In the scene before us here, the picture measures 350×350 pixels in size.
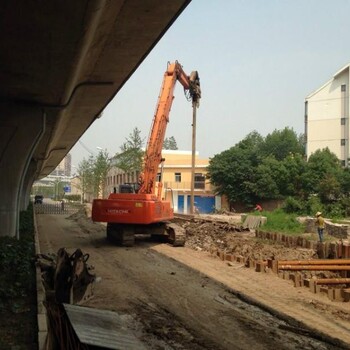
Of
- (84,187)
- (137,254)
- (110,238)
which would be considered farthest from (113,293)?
(84,187)

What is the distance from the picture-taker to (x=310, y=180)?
55.0 m

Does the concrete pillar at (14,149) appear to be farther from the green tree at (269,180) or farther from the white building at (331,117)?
the white building at (331,117)

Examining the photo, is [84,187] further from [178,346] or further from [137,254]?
[178,346]

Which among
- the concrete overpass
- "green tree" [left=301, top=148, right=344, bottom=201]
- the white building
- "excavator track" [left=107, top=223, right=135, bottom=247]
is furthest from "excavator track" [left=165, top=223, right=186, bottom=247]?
the white building

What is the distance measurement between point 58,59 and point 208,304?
5762mm

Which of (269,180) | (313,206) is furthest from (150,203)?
(269,180)

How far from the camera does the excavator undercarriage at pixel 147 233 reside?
19547mm

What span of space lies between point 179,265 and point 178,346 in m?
8.14

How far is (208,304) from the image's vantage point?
10.5m

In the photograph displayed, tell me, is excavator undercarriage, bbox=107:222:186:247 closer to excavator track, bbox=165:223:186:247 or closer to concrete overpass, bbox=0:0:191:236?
excavator track, bbox=165:223:186:247

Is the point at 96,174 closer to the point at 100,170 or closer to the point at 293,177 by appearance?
the point at 100,170

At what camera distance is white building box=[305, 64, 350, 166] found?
79625 mm

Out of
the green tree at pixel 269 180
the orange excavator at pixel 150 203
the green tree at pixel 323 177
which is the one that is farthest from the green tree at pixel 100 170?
the orange excavator at pixel 150 203

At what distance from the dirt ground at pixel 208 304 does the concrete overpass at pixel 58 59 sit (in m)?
4.54
